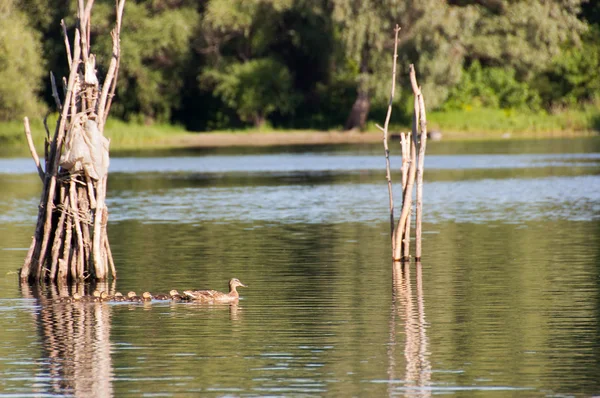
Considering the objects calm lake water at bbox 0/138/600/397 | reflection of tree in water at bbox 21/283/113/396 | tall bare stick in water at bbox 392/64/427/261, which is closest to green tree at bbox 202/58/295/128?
calm lake water at bbox 0/138/600/397

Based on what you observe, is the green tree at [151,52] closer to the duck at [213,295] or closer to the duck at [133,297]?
the duck at [133,297]

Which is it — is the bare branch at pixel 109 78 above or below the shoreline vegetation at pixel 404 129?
above

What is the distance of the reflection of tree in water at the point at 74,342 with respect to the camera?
45.3 feet

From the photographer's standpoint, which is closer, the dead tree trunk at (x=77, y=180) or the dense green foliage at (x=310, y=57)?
the dead tree trunk at (x=77, y=180)

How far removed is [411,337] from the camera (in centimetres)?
1623

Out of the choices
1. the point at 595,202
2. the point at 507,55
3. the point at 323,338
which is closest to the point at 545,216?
the point at 595,202

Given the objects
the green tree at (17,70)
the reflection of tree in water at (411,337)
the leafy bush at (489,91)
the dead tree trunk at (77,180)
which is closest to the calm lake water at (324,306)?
the reflection of tree in water at (411,337)

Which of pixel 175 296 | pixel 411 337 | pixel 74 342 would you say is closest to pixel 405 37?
pixel 175 296

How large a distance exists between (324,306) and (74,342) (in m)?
4.32

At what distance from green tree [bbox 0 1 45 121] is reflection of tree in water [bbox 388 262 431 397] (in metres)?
55.3

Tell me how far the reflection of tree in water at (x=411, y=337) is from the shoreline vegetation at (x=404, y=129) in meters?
65.2

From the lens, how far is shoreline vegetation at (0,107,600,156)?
8725 cm

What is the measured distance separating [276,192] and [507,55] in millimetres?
44251

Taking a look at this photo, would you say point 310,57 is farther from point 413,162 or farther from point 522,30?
point 413,162
